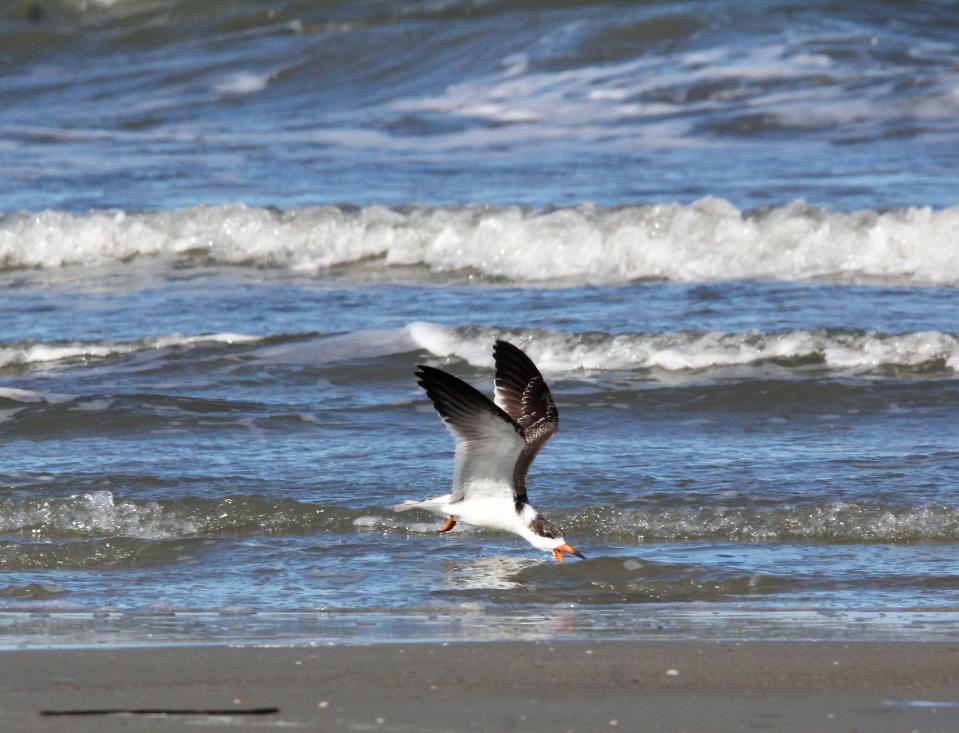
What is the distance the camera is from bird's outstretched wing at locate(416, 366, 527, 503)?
506 centimetres

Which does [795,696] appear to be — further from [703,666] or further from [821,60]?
[821,60]

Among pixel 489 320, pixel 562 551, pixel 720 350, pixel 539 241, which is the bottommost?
pixel 562 551

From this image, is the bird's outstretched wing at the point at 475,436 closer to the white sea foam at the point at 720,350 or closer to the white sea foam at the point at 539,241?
the white sea foam at the point at 720,350

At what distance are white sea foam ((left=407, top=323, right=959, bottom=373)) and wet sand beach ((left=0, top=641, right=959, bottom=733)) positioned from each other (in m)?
4.18

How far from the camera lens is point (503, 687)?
12.2ft

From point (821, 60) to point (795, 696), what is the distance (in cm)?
1447

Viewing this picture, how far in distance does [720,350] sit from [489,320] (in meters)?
1.69

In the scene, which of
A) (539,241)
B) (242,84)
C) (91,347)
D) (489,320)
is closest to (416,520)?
(91,347)

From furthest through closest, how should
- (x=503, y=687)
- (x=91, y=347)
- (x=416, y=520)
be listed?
(x=91, y=347) < (x=416, y=520) < (x=503, y=687)

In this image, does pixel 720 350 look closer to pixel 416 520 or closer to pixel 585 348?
pixel 585 348

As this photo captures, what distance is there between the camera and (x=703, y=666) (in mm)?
3877

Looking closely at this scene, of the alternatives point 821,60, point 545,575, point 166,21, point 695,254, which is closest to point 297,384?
point 545,575

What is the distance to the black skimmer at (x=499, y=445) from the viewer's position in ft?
16.7

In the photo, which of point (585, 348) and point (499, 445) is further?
point (585, 348)
